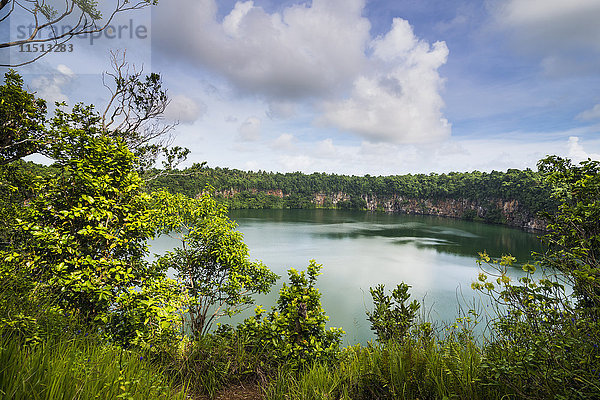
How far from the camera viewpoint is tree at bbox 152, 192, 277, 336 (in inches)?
201

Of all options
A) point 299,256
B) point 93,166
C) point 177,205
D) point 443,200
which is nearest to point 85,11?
point 93,166

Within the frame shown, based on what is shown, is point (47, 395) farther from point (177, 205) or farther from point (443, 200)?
point (443, 200)

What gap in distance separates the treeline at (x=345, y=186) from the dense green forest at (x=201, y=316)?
53516mm

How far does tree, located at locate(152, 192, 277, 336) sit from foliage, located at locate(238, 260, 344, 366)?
1.39 metres

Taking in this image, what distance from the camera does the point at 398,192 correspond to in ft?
299

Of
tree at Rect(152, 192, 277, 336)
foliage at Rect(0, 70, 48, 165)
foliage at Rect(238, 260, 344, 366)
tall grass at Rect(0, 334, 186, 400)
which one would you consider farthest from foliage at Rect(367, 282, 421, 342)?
foliage at Rect(0, 70, 48, 165)

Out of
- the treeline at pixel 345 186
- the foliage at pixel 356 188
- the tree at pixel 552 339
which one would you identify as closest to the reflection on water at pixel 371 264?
the tree at pixel 552 339

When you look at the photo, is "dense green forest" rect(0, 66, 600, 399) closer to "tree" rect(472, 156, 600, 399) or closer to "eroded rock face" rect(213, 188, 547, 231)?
"tree" rect(472, 156, 600, 399)

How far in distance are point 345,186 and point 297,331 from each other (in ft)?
325

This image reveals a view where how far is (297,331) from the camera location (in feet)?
11.6

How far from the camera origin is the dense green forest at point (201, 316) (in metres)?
1.67

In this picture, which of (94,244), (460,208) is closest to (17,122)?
(94,244)

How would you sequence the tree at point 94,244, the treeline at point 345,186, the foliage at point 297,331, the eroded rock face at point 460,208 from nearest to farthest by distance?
the tree at point 94,244 → the foliage at point 297,331 → the eroded rock face at point 460,208 → the treeline at point 345,186

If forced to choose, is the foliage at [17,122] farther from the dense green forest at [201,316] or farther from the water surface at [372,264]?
the water surface at [372,264]
